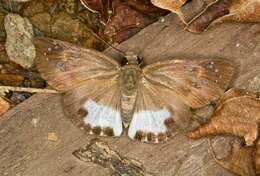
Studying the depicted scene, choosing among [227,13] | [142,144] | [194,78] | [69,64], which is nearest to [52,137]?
[69,64]

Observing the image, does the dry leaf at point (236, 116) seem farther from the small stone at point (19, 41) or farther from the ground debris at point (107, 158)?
the small stone at point (19, 41)

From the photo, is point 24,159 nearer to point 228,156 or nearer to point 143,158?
point 143,158

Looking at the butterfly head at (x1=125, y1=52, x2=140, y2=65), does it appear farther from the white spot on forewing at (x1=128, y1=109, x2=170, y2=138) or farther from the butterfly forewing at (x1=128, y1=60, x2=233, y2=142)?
the white spot on forewing at (x1=128, y1=109, x2=170, y2=138)

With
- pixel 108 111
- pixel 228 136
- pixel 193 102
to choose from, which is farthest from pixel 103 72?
pixel 228 136

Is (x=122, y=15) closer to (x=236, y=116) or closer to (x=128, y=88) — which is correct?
(x=128, y=88)

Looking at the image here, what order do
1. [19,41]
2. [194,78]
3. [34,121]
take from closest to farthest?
[194,78], [34,121], [19,41]

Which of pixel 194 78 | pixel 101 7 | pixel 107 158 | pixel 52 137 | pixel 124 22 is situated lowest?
pixel 107 158

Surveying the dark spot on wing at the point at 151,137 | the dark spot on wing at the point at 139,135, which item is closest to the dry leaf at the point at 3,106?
the dark spot on wing at the point at 139,135

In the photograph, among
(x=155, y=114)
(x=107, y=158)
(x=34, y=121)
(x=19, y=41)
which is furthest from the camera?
(x=19, y=41)
